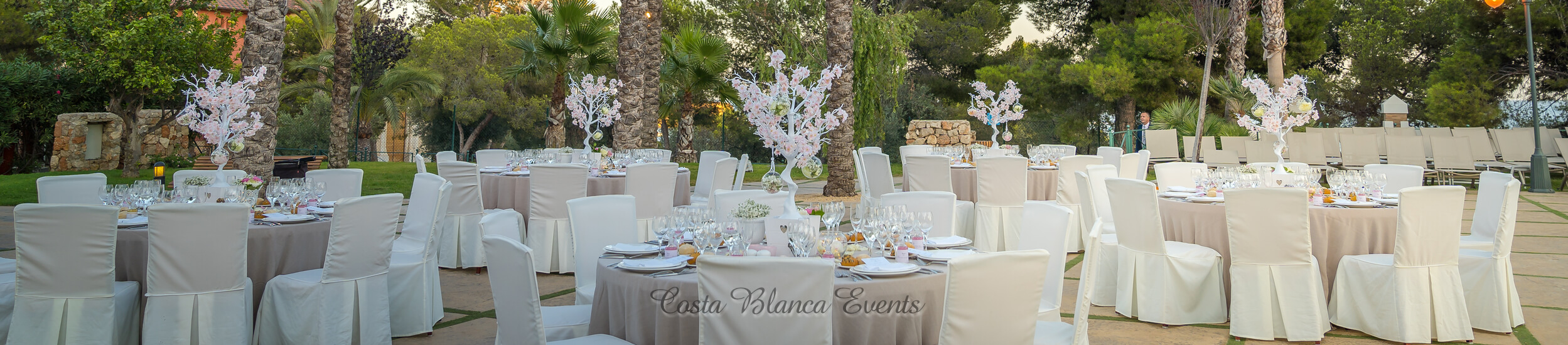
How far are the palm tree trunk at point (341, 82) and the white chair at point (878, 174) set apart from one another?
8.53 meters

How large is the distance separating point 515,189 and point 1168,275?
470 centimetres

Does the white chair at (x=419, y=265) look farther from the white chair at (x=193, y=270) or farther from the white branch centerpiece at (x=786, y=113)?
the white branch centerpiece at (x=786, y=113)

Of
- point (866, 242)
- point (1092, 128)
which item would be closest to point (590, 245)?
point (866, 242)

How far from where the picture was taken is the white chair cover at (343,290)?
377 centimetres

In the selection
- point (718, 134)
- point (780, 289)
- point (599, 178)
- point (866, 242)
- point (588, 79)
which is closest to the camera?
point (780, 289)

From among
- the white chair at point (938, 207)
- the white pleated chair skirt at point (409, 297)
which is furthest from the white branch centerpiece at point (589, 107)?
the white chair at point (938, 207)

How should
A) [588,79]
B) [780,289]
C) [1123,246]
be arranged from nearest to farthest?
[780,289] < [1123,246] < [588,79]

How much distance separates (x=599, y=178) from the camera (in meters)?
6.85

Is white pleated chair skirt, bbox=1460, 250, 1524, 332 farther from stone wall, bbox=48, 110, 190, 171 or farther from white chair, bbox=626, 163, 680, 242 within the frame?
stone wall, bbox=48, 110, 190, 171

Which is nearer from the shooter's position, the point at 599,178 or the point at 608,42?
the point at 599,178

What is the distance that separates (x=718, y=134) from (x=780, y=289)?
22.4 metres

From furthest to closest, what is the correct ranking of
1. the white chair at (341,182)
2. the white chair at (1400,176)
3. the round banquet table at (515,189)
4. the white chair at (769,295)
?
the round banquet table at (515,189), the white chair at (341,182), the white chair at (1400,176), the white chair at (769,295)

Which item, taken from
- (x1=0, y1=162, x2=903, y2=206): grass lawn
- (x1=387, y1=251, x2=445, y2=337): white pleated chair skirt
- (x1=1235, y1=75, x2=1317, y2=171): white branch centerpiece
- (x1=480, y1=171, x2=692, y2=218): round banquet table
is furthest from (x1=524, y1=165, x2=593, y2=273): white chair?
(x1=1235, y1=75, x2=1317, y2=171): white branch centerpiece

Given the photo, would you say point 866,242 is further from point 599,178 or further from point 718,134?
point 718,134
